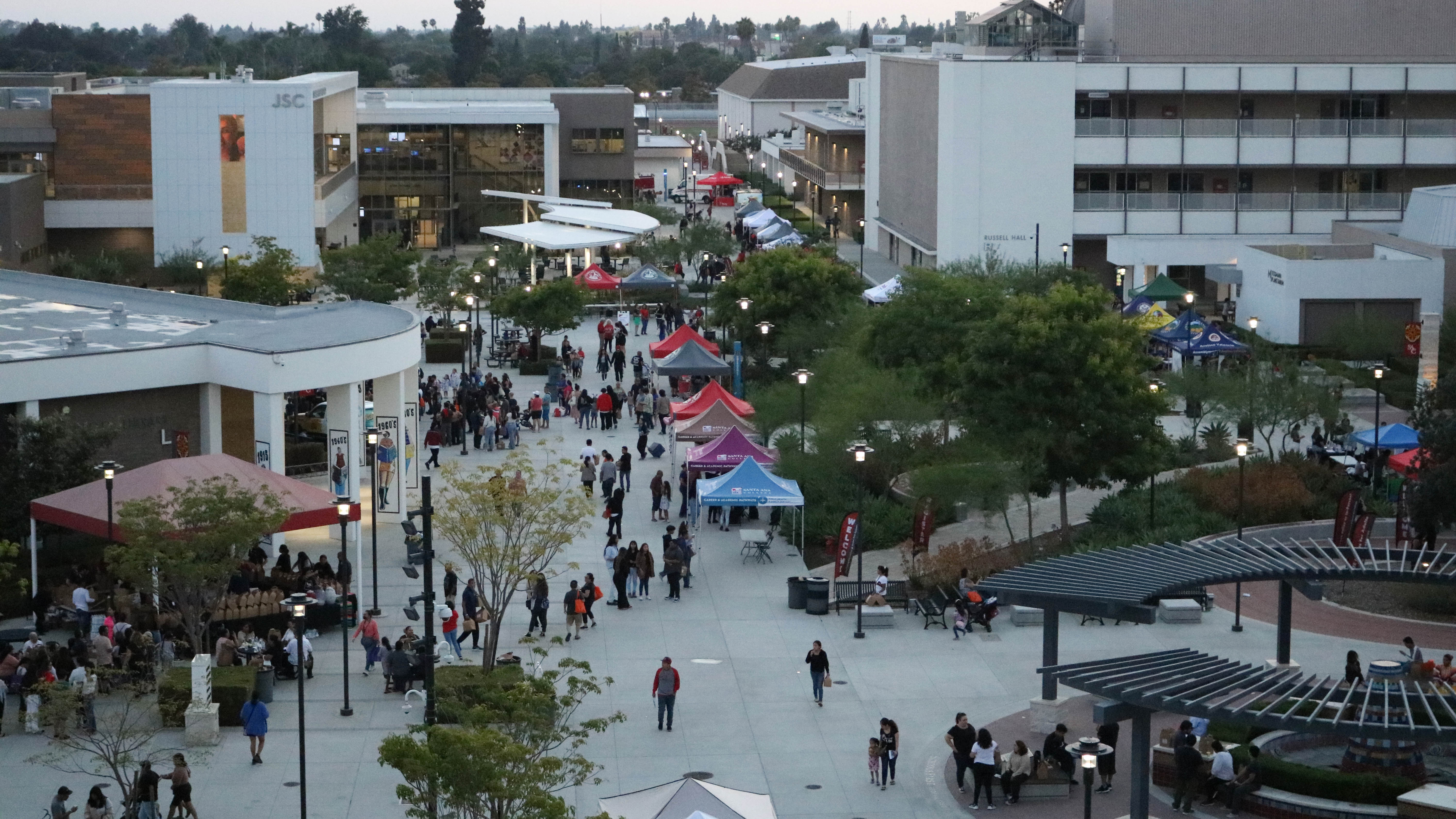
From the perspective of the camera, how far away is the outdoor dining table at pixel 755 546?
115 feet

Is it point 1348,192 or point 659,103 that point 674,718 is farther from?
point 659,103

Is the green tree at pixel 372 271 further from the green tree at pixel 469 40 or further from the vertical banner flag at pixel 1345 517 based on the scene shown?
the green tree at pixel 469 40

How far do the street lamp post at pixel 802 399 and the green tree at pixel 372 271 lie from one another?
23.8m

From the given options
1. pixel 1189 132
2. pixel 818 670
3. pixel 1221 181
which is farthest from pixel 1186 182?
pixel 818 670

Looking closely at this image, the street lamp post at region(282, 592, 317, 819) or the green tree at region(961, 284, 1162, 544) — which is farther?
the green tree at region(961, 284, 1162, 544)

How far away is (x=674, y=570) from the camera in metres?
32.2

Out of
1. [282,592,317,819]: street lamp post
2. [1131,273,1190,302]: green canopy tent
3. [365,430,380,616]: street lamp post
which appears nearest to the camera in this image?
[282,592,317,819]: street lamp post

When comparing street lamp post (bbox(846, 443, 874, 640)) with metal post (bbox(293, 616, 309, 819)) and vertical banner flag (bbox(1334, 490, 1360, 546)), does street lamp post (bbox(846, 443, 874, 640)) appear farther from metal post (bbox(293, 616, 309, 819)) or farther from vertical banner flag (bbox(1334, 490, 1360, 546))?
metal post (bbox(293, 616, 309, 819))

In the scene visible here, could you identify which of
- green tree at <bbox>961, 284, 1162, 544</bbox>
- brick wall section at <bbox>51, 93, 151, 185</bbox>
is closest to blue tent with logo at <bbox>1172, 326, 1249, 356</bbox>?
green tree at <bbox>961, 284, 1162, 544</bbox>

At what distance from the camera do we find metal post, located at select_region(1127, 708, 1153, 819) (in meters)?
20.5

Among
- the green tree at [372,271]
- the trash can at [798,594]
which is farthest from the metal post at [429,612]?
the green tree at [372,271]

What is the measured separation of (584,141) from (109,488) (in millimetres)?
73365

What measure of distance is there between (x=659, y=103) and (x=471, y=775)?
17441 centimetres

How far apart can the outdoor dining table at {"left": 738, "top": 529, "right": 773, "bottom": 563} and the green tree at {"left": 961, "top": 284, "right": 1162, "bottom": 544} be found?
190 inches
